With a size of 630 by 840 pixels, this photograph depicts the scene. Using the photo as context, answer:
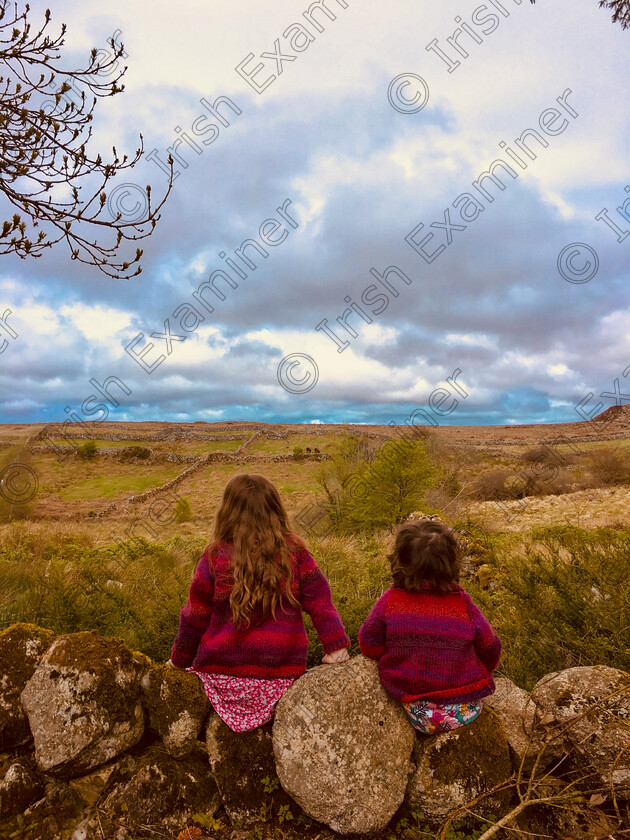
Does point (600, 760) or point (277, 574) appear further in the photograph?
point (277, 574)

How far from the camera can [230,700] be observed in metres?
2.55

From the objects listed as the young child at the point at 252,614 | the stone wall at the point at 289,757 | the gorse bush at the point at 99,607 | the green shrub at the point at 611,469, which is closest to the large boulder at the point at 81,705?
the stone wall at the point at 289,757

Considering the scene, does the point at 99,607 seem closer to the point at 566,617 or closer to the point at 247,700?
the point at 247,700

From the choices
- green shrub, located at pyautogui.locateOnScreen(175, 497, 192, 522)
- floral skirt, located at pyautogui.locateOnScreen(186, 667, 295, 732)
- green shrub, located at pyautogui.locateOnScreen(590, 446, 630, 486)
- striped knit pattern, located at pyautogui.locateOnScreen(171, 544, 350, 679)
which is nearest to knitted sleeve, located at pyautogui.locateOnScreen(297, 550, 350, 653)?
striped knit pattern, located at pyautogui.locateOnScreen(171, 544, 350, 679)

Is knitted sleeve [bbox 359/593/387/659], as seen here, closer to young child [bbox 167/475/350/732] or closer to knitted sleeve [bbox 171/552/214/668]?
young child [bbox 167/475/350/732]

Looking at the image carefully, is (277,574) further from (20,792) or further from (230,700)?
(20,792)

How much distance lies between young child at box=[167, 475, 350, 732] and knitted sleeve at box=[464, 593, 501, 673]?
731 mm

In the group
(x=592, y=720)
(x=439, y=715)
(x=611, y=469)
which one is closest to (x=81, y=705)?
(x=439, y=715)

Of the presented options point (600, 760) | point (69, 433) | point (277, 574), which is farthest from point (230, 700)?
point (69, 433)

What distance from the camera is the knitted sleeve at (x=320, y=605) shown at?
2602mm

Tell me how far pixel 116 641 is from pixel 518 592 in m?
3.53

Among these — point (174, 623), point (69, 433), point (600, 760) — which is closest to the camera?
point (600, 760)

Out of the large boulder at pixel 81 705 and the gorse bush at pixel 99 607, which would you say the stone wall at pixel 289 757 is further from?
the gorse bush at pixel 99 607

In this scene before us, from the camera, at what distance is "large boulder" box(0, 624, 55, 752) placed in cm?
267
